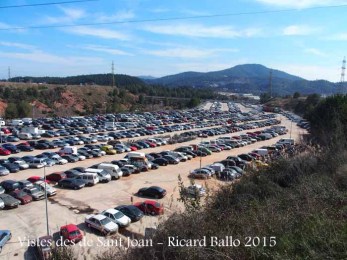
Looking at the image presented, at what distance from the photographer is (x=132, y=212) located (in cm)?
1927

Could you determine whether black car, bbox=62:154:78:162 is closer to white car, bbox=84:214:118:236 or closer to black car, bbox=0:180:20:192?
black car, bbox=0:180:20:192

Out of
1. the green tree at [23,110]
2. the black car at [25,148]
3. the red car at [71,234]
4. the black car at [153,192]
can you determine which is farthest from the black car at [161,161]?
the green tree at [23,110]

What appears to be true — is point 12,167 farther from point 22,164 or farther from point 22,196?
point 22,196

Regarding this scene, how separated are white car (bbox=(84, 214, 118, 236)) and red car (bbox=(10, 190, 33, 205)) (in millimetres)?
6107

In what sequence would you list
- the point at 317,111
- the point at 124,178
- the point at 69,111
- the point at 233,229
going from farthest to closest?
the point at 69,111 < the point at 317,111 < the point at 124,178 < the point at 233,229

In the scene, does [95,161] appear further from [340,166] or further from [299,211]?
[299,211]

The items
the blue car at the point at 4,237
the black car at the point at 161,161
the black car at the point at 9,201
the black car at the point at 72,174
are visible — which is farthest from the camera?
the black car at the point at 161,161

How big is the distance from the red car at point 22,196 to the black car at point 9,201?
371mm

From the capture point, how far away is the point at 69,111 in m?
98.1

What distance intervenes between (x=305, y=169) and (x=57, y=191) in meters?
17.5

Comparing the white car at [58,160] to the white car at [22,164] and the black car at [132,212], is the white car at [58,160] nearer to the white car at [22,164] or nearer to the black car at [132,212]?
the white car at [22,164]

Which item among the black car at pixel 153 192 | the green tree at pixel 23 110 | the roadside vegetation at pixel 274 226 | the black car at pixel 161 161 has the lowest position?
the black car at pixel 161 161

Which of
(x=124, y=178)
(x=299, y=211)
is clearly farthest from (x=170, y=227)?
(x=124, y=178)

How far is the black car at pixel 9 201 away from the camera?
20641 mm
